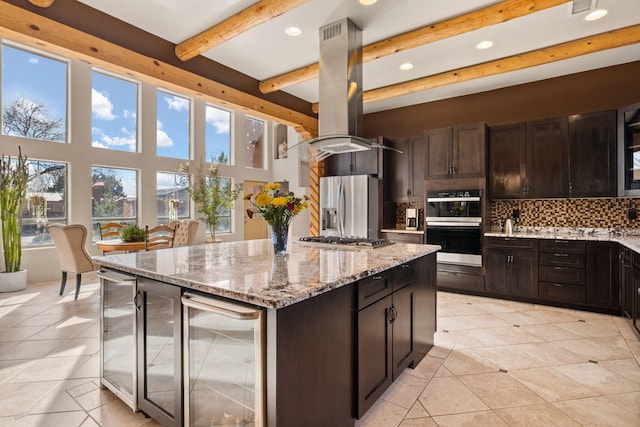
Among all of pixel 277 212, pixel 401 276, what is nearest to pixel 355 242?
pixel 401 276

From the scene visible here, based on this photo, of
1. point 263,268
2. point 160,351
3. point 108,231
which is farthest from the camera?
point 108,231

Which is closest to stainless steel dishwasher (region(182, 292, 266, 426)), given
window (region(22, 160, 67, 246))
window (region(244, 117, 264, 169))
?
window (region(22, 160, 67, 246))

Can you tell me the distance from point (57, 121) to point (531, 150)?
744 cm

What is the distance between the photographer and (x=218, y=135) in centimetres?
827

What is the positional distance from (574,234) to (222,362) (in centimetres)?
458

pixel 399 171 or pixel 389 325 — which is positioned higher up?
pixel 399 171

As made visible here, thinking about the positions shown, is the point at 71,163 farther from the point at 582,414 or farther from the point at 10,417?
the point at 582,414

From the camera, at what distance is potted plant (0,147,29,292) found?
4617 millimetres

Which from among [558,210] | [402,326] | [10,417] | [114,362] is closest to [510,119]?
[558,210]

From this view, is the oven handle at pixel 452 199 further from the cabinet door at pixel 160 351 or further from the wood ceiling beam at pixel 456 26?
the cabinet door at pixel 160 351

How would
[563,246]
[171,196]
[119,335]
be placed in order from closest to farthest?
[119,335], [563,246], [171,196]

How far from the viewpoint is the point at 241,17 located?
10.0 feet

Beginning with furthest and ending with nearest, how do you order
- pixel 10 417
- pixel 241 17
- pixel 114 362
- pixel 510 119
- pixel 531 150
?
pixel 510 119, pixel 531 150, pixel 241 17, pixel 114 362, pixel 10 417

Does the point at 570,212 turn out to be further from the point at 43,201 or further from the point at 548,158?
the point at 43,201
